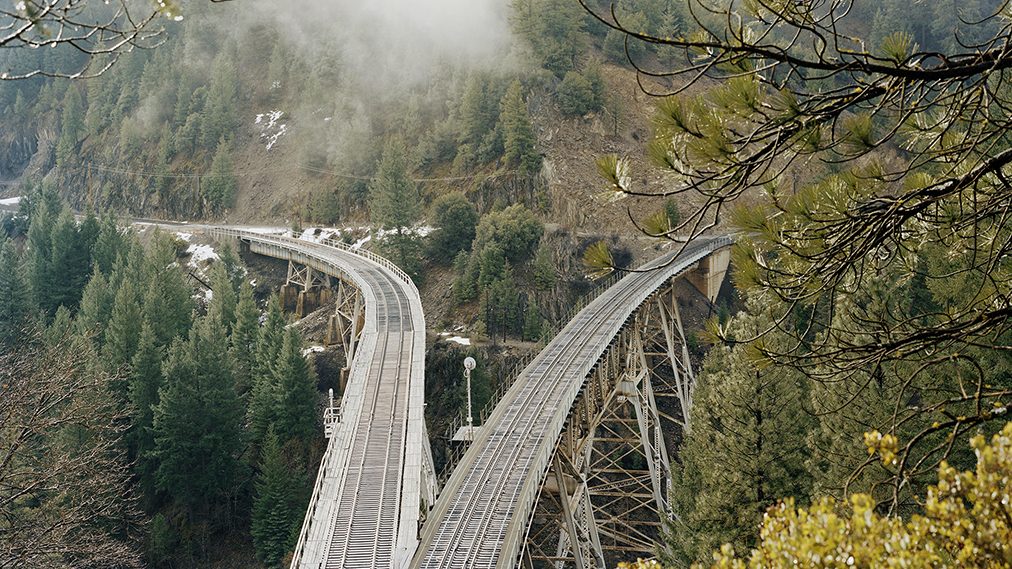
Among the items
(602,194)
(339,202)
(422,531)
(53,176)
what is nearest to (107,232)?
(339,202)

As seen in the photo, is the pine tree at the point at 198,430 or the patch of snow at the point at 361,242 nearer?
the pine tree at the point at 198,430

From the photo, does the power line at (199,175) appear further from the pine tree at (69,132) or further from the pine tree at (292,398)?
the pine tree at (292,398)

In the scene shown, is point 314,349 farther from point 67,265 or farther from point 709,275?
point 709,275

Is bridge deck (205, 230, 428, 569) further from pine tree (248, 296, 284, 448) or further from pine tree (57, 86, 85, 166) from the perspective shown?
pine tree (57, 86, 85, 166)

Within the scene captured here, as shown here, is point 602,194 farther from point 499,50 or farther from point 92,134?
point 92,134

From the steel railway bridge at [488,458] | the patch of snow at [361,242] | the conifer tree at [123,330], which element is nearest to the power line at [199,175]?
the patch of snow at [361,242]

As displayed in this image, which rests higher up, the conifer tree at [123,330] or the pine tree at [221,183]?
the pine tree at [221,183]

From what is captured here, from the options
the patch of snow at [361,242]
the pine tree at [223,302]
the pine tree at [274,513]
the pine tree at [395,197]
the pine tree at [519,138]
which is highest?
the pine tree at [519,138]

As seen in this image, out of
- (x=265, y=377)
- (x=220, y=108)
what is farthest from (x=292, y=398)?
(x=220, y=108)
